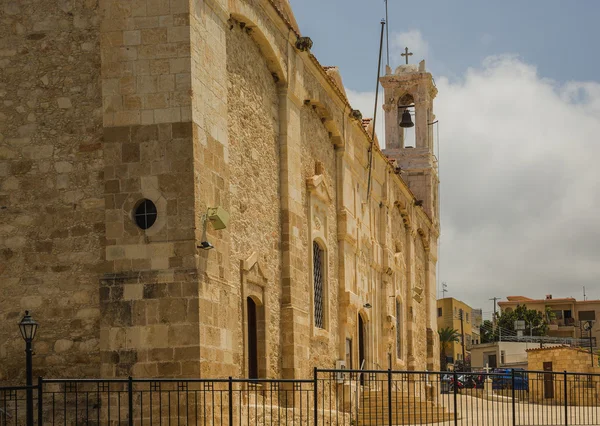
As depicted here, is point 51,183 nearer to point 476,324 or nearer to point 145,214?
point 145,214

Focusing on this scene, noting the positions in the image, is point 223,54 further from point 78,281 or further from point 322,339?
point 322,339

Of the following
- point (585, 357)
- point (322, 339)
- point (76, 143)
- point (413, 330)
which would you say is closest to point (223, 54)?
point (76, 143)

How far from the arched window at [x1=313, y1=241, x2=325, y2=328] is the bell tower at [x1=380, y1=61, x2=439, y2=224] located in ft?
51.6

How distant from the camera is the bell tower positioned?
4241 centimetres

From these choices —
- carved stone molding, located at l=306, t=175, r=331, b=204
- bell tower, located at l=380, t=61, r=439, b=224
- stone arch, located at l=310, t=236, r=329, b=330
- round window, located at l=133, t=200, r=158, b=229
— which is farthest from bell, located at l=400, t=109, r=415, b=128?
round window, located at l=133, t=200, r=158, b=229

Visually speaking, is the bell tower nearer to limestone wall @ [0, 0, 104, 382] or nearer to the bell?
the bell

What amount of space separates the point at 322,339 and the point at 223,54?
843 centimetres

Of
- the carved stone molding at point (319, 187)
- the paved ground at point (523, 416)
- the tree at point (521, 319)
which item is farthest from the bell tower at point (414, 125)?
the tree at point (521, 319)

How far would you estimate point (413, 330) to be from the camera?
128ft

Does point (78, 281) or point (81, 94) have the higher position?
point (81, 94)

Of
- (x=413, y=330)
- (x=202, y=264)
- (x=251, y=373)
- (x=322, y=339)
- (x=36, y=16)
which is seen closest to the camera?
(x=202, y=264)

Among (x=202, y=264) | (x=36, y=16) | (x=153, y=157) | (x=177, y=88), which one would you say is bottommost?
(x=202, y=264)

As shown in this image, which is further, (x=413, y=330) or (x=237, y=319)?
(x=413, y=330)

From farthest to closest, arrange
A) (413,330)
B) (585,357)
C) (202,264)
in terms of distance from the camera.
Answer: (585,357)
(413,330)
(202,264)
